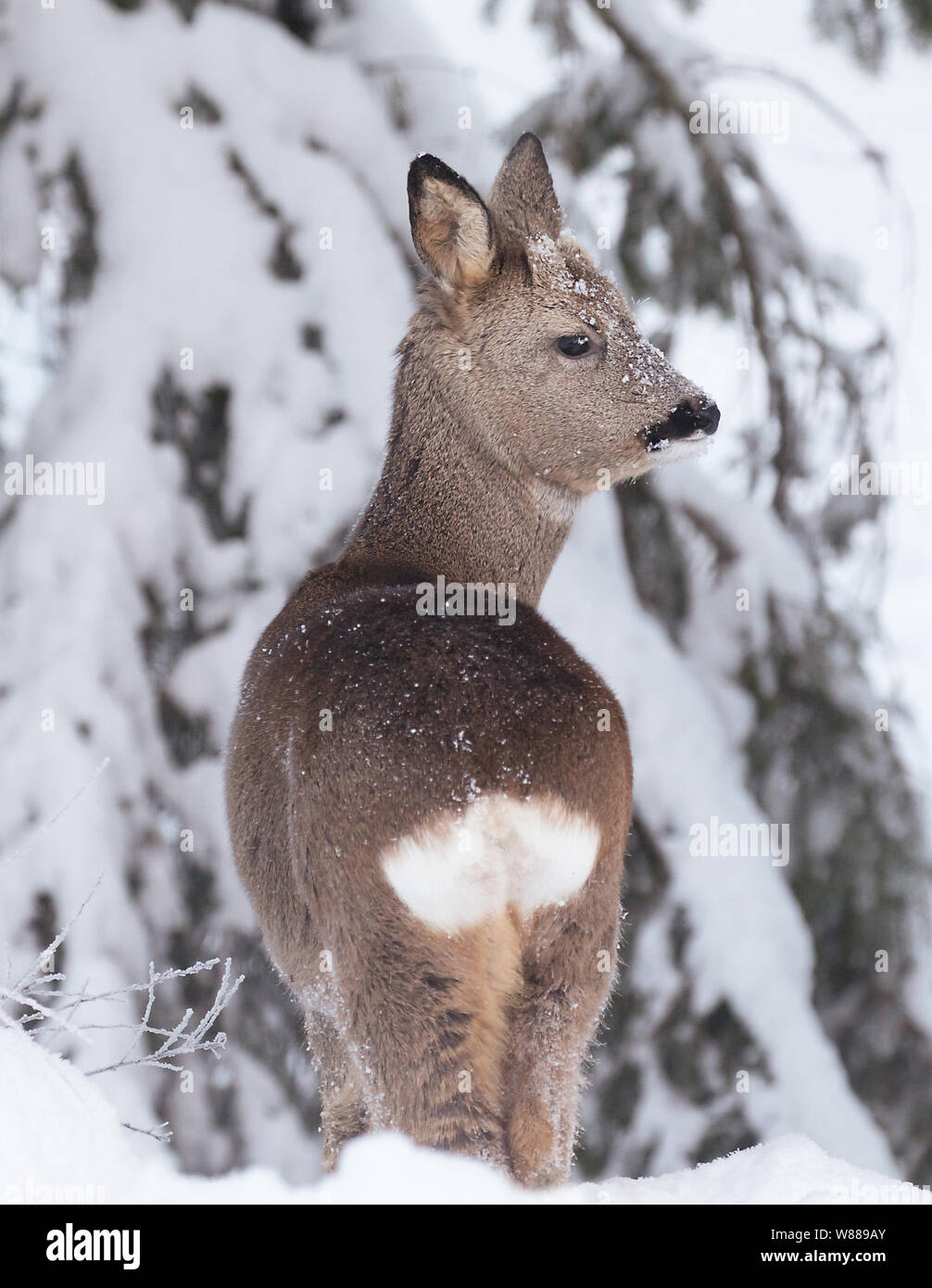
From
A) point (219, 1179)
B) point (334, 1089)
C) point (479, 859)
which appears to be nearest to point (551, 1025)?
point (479, 859)

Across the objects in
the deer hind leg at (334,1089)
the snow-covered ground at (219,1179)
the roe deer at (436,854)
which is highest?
the roe deer at (436,854)

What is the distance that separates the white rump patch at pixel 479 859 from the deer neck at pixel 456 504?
114cm

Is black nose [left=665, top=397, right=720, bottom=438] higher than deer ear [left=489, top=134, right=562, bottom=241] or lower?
lower

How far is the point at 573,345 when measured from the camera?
3.44m

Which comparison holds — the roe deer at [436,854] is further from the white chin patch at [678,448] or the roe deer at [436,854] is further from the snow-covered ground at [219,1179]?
the white chin patch at [678,448]

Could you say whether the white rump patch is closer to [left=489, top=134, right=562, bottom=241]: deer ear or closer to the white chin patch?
the white chin patch

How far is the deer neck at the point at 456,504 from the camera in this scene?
3.53m

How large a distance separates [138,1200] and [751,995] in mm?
3933

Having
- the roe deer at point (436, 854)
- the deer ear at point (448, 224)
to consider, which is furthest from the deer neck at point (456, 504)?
the roe deer at point (436, 854)

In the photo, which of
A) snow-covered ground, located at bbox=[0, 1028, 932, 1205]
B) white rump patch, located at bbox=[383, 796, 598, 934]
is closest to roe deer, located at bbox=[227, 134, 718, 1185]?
white rump patch, located at bbox=[383, 796, 598, 934]

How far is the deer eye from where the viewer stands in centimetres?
344

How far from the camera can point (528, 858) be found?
244 centimetres

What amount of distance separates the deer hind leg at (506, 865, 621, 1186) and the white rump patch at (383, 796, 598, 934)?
4.2 inches

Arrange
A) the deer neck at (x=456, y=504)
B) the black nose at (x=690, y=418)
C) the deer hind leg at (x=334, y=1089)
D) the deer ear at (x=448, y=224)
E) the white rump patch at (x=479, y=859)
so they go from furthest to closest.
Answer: the deer neck at (x=456, y=504), the black nose at (x=690, y=418), the deer ear at (x=448, y=224), the deer hind leg at (x=334, y=1089), the white rump patch at (x=479, y=859)
